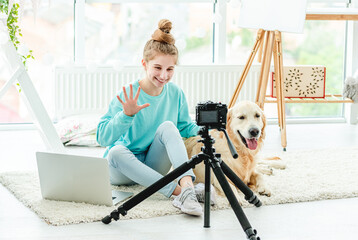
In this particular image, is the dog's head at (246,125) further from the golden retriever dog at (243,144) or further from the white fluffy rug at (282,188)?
the white fluffy rug at (282,188)

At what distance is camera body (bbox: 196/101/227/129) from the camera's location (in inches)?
75.6

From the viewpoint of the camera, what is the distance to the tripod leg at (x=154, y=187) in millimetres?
1940

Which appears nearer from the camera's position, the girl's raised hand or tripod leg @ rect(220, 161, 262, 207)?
tripod leg @ rect(220, 161, 262, 207)

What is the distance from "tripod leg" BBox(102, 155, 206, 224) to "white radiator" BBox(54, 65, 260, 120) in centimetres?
243

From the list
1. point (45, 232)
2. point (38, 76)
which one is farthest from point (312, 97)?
point (45, 232)

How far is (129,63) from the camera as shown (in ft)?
15.5

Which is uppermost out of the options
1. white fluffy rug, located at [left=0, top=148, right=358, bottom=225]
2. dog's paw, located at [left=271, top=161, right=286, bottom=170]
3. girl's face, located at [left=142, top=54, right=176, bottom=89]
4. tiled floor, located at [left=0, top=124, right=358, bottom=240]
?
girl's face, located at [left=142, top=54, right=176, bottom=89]

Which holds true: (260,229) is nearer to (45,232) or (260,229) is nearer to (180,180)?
(180,180)

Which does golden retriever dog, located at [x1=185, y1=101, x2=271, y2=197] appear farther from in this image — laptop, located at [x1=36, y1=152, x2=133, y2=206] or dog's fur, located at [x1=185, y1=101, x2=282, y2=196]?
laptop, located at [x1=36, y1=152, x2=133, y2=206]

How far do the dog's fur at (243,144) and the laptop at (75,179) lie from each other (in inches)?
15.7

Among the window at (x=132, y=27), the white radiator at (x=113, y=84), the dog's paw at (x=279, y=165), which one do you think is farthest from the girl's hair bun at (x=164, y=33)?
the window at (x=132, y=27)

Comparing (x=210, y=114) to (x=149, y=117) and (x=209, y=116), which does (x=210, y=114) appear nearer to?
(x=209, y=116)

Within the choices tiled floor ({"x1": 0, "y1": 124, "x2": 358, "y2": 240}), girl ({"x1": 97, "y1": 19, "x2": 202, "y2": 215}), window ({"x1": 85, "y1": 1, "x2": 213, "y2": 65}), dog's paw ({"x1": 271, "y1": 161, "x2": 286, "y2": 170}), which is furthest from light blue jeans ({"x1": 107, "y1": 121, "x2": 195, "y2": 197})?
window ({"x1": 85, "y1": 1, "x2": 213, "y2": 65})

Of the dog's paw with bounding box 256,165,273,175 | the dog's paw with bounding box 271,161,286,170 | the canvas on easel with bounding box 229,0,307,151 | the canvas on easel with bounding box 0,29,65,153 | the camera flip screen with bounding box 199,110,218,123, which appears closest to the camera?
the camera flip screen with bounding box 199,110,218,123
